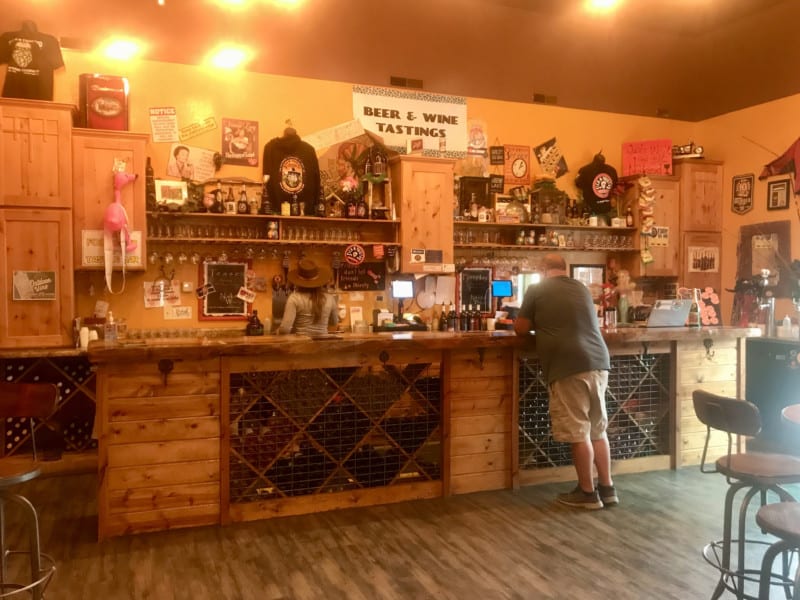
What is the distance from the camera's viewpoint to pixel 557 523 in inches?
157

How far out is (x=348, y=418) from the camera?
4234 millimetres

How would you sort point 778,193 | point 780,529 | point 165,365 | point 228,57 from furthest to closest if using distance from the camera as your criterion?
point 778,193 < point 228,57 < point 165,365 < point 780,529

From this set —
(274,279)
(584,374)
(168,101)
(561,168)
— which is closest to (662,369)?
(584,374)

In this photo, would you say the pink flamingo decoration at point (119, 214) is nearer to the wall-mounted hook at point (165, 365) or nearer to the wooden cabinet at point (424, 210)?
the wall-mounted hook at point (165, 365)

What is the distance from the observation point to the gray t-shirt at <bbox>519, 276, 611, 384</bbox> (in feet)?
13.6

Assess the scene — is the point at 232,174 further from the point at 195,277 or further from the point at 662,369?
the point at 662,369

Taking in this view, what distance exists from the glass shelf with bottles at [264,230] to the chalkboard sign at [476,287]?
945 millimetres

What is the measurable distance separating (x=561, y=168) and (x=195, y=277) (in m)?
3.99

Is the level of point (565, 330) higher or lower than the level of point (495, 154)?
lower

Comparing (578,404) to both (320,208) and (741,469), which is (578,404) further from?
(320,208)

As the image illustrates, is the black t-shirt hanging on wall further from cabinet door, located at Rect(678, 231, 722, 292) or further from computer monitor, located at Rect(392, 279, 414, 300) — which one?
cabinet door, located at Rect(678, 231, 722, 292)

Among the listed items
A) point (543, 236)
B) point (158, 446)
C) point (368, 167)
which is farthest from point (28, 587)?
point (543, 236)

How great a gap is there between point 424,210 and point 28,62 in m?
3.45

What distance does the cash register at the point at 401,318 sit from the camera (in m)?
6.28
